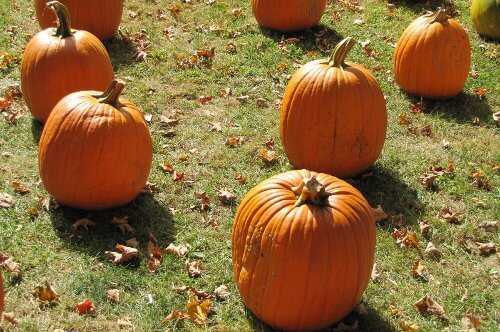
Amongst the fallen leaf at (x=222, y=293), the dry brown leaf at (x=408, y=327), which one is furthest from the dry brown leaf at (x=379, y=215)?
the fallen leaf at (x=222, y=293)

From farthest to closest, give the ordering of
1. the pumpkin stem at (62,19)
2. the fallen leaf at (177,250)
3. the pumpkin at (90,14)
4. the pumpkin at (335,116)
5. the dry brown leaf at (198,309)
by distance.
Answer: the pumpkin at (90,14) < the pumpkin stem at (62,19) < the pumpkin at (335,116) < the fallen leaf at (177,250) < the dry brown leaf at (198,309)

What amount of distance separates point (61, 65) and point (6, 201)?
1450 millimetres

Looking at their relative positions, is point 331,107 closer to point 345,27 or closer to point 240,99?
point 240,99

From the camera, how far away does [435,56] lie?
7.33 metres

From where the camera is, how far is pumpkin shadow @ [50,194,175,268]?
17.1 feet

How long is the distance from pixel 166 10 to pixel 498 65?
469 cm

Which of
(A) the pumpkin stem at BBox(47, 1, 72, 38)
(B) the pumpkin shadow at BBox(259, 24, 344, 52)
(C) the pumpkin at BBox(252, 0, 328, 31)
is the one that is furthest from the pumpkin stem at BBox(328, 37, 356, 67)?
(C) the pumpkin at BBox(252, 0, 328, 31)

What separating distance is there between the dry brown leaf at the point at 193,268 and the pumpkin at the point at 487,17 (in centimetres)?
600

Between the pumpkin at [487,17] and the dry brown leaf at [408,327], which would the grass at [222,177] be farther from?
the pumpkin at [487,17]

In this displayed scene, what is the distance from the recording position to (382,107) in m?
5.90

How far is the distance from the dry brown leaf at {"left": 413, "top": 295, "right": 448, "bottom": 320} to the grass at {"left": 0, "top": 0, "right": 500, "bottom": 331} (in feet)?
0.17

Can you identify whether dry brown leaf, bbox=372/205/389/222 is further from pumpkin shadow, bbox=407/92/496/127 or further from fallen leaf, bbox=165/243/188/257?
pumpkin shadow, bbox=407/92/496/127

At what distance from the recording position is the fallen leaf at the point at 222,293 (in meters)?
4.75

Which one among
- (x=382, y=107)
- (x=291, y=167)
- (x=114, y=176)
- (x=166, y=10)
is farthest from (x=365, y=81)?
(x=166, y=10)
